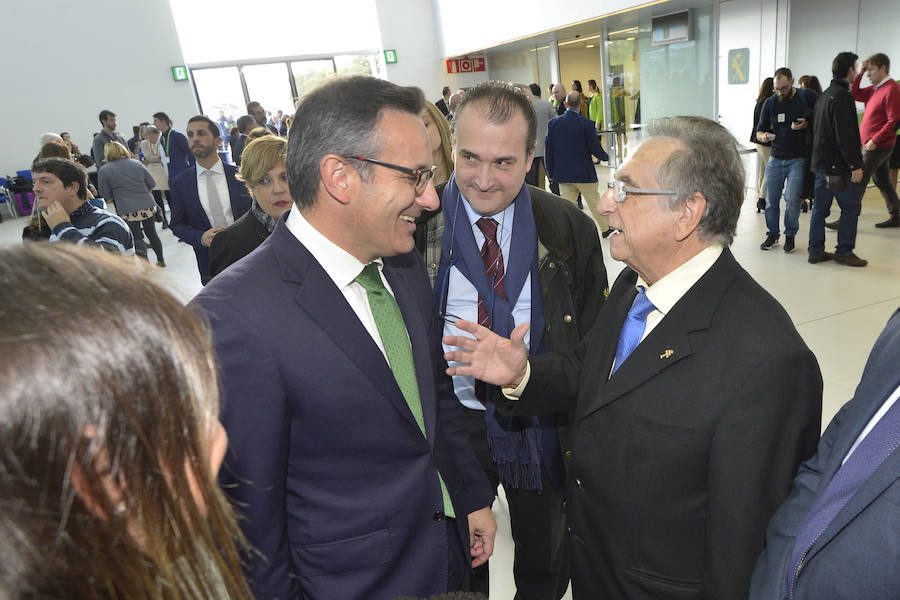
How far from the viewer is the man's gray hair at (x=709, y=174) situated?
1.36 meters

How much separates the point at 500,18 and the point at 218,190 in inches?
461

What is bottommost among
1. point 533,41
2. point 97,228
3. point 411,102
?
point 97,228

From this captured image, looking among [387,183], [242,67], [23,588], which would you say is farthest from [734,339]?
[242,67]

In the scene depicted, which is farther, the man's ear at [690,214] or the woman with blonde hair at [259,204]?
the woman with blonde hair at [259,204]

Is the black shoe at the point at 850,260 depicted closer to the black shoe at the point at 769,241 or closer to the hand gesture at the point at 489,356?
the black shoe at the point at 769,241

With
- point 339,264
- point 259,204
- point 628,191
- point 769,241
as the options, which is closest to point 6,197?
point 259,204

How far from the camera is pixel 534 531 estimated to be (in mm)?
2152

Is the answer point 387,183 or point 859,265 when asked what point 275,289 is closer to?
point 387,183

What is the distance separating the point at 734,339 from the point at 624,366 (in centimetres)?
26

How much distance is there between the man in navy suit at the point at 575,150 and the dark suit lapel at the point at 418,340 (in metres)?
5.90

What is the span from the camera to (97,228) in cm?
341

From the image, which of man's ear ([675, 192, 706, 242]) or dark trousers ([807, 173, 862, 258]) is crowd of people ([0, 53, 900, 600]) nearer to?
man's ear ([675, 192, 706, 242])

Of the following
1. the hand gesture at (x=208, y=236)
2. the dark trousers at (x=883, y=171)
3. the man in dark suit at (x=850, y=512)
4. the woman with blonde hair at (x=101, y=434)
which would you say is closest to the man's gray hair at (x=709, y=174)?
the man in dark suit at (x=850, y=512)

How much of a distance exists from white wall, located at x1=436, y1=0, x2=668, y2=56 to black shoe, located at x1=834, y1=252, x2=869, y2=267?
537 cm
